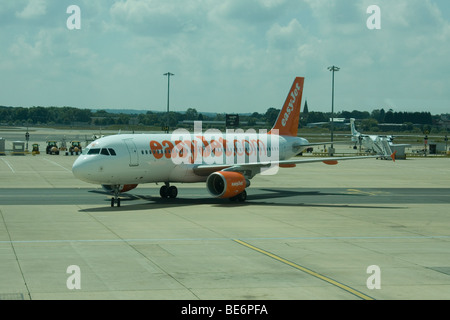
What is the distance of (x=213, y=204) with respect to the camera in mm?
40188

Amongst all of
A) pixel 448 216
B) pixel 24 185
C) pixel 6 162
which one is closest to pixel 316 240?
pixel 448 216

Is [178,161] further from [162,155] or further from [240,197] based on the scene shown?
[240,197]

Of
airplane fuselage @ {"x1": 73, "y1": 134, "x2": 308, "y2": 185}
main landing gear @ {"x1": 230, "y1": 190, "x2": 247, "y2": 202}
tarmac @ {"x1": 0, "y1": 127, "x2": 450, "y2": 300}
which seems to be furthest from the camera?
main landing gear @ {"x1": 230, "y1": 190, "x2": 247, "y2": 202}

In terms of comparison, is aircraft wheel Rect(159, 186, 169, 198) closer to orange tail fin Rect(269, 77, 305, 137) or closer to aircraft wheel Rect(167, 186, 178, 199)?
aircraft wheel Rect(167, 186, 178, 199)

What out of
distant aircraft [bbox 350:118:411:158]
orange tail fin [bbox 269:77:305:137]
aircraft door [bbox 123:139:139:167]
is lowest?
distant aircraft [bbox 350:118:411:158]

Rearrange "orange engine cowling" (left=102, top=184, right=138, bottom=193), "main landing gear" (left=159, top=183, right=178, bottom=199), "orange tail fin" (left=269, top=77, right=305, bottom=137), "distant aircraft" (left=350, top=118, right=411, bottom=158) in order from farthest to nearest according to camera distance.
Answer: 1. "distant aircraft" (left=350, top=118, right=411, bottom=158)
2. "orange tail fin" (left=269, top=77, right=305, bottom=137)
3. "main landing gear" (left=159, top=183, right=178, bottom=199)
4. "orange engine cowling" (left=102, top=184, right=138, bottom=193)

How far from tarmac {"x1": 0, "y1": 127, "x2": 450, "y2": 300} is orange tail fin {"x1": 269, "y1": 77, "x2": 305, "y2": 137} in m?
4.83

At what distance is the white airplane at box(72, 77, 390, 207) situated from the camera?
Result: 37.8 metres

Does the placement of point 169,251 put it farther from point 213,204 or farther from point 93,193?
point 93,193

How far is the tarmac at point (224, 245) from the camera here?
18.7m

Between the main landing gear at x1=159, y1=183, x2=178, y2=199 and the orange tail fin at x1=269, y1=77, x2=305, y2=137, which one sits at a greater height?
the orange tail fin at x1=269, y1=77, x2=305, y2=137

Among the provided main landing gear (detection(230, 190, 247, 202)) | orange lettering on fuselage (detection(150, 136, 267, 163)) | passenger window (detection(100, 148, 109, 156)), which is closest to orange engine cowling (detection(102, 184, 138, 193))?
passenger window (detection(100, 148, 109, 156))

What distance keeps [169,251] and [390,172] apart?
5008 cm

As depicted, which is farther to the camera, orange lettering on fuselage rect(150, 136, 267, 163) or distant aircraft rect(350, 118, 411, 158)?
distant aircraft rect(350, 118, 411, 158)
